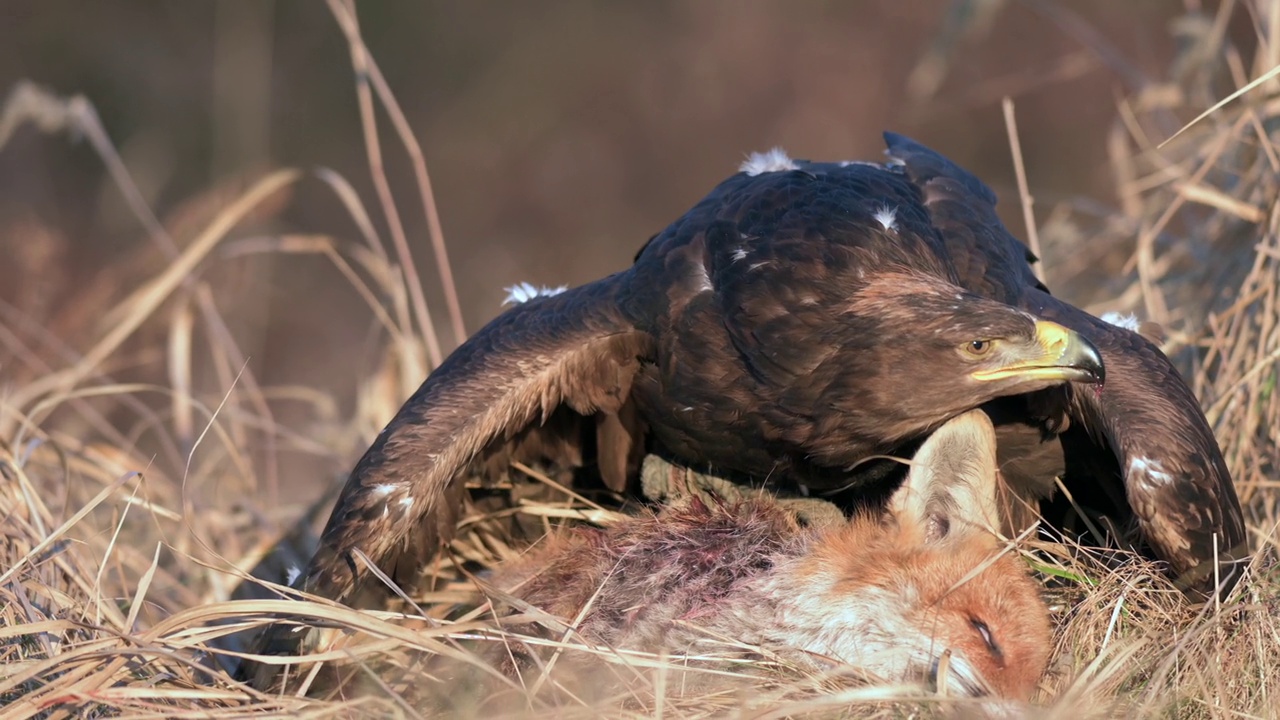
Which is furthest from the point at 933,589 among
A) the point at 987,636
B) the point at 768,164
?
the point at 768,164

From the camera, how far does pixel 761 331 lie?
3539 millimetres

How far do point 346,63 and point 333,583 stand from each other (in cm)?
1053

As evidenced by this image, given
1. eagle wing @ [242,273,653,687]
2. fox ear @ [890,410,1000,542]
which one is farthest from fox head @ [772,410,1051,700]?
eagle wing @ [242,273,653,687]

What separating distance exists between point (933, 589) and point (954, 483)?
0.27 meters

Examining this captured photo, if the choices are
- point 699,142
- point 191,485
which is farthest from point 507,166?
point 191,485

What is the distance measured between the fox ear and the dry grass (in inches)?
12.9

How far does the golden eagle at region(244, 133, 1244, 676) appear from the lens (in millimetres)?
3268

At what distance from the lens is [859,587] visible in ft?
10.1

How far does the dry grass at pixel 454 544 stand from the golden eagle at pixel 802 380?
0.71 ft

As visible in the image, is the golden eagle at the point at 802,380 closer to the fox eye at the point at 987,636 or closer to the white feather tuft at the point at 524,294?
the white feather tuft at the point at 524,294

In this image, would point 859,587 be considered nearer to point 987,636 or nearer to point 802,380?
point 987,636

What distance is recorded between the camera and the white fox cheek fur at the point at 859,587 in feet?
9.70

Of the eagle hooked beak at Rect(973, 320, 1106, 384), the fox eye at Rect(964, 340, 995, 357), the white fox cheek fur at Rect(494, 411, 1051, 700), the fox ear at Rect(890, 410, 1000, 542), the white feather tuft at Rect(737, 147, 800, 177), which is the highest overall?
the white feather tuft at Rect(737, 147, 800, 177)

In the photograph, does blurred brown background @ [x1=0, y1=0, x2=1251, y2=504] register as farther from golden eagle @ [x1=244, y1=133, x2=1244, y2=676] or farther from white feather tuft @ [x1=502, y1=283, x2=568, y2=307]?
golden eagle @ [x1=244, y1=133, x2=1244, y2=676]
